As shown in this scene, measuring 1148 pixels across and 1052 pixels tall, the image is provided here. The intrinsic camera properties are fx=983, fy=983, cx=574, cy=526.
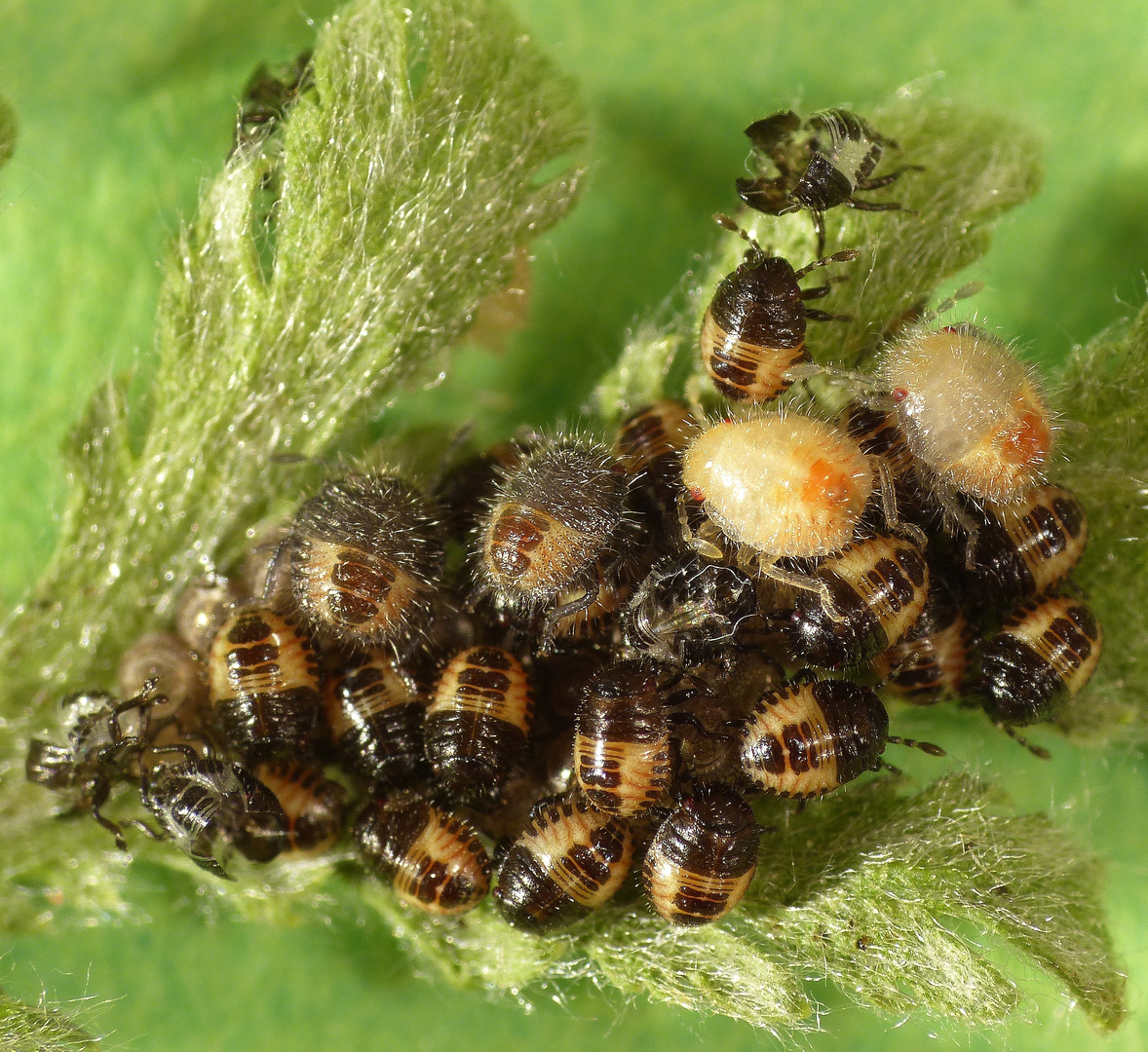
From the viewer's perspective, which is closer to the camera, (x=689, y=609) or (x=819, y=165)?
(x=689, y=609)

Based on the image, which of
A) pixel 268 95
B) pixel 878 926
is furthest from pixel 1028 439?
pixel 268 95

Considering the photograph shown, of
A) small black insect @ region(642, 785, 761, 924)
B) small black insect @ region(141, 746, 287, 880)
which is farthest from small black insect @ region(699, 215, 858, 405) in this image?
small black insect @ region(141, 746, 287, 880)

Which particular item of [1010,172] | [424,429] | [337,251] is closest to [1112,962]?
[1010,172]

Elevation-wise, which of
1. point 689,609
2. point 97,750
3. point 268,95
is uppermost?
point 268,95

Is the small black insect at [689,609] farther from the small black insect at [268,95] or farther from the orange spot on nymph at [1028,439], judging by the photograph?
the small black insect at [268,95]

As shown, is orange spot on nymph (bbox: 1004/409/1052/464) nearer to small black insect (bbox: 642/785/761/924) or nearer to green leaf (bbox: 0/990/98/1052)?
small black insect (bbox: 642/785/761/924)

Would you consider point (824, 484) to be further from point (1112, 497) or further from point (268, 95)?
point (268, 95)

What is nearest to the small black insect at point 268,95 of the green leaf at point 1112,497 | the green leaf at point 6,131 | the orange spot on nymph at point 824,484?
the green leaf at point 6,131
